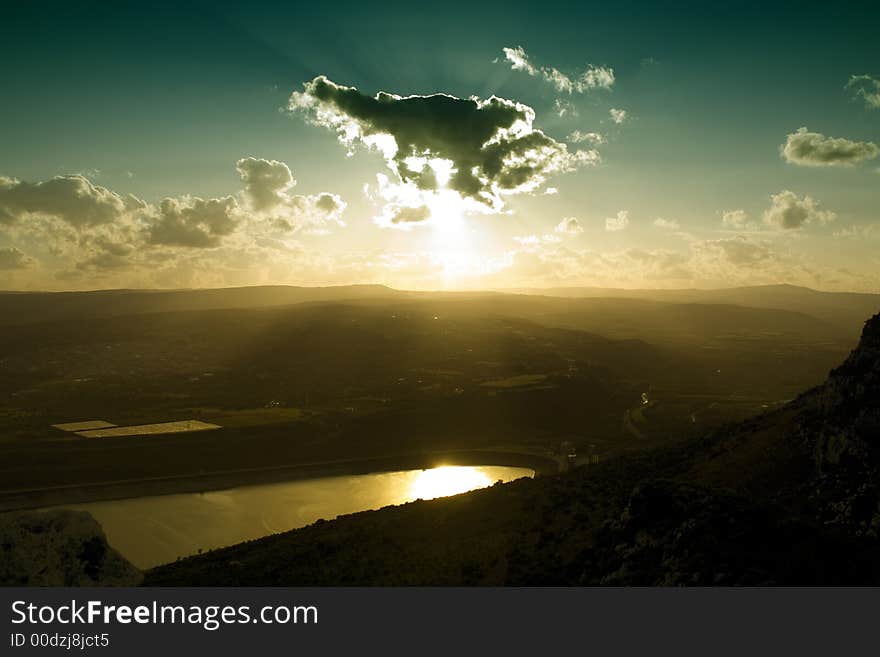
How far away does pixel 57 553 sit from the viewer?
1720cm

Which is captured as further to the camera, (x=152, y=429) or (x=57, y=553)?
(x=152, y=429)

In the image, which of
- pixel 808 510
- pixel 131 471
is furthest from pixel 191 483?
pixel 808 510

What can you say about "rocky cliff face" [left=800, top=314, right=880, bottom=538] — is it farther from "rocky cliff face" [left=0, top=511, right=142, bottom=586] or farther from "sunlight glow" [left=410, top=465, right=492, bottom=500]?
"sunlight glow" [left=410, top=465, right=492, bottom=500]

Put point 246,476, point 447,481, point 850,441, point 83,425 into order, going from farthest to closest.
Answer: point 83,425
point 246,476
point 447,481
point 850,441

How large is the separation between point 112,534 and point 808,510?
6581 centimetres

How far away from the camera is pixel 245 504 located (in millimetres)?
74688

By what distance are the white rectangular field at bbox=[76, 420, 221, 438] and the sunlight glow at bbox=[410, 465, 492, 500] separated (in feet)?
154

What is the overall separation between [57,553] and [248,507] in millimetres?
59824

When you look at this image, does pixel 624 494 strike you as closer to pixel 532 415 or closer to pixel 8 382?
pixel 532 415

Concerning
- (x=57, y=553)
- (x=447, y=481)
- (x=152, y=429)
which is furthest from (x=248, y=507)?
(x=57, y=553)

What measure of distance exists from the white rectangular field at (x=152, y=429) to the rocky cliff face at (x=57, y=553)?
9662 centimetres

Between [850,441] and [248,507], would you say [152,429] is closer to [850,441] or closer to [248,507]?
[248,507]

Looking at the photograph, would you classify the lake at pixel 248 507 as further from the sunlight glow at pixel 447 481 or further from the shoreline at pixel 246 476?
the shoreline at pixel 246 476

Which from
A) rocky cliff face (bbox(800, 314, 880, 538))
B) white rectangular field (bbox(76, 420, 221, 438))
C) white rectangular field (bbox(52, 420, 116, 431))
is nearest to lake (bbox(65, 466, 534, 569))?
white rectangular field (bbox(76, 420, 221, 438))
